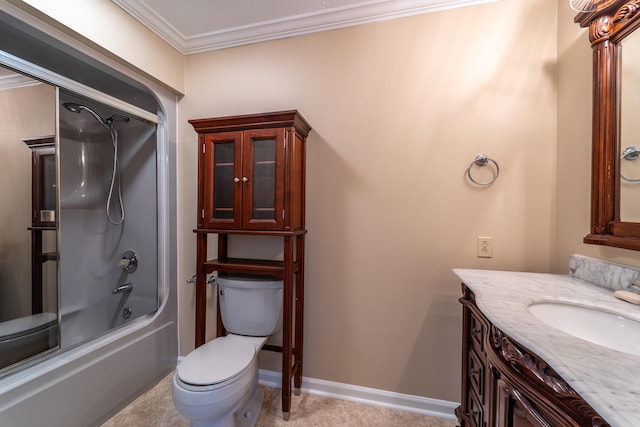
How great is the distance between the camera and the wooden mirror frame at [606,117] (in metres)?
1.01

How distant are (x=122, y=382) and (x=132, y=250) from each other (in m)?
0.95

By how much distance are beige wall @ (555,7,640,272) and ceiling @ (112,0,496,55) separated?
53 cm

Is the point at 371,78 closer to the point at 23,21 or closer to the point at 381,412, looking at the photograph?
the point at 23,21

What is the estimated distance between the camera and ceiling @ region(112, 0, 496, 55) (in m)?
1.49

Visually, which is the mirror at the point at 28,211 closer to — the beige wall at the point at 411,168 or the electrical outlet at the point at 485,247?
the beige wall at the point at 411,168

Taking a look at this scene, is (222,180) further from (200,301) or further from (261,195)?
(200,301)

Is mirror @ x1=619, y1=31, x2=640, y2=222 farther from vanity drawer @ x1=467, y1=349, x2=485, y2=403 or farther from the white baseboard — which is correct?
the white baseboard

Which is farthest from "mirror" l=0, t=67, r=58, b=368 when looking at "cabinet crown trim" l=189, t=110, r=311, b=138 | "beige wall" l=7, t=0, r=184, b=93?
"cabinet crown trim" l=189, t=110, r=311, b=138

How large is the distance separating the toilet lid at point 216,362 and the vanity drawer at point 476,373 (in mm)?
1062

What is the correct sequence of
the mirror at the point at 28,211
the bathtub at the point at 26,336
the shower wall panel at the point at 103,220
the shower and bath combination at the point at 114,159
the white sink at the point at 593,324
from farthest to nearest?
1. the shower and bath combination at the point at 114,159
2. the shower wall panel at the point at 103,220
3. the mirror at the point at 28,211
4. the bathtub at the point at 26,336
5. the white sink at the point at 593,324

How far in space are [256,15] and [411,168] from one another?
1.40 m

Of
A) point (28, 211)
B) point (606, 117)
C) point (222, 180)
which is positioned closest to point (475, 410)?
point (606, 117)

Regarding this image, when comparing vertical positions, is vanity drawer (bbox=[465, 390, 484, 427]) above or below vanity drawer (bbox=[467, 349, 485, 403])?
below

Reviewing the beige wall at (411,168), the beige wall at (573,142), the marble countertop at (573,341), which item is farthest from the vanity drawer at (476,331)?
the beige wall at (573,142)
